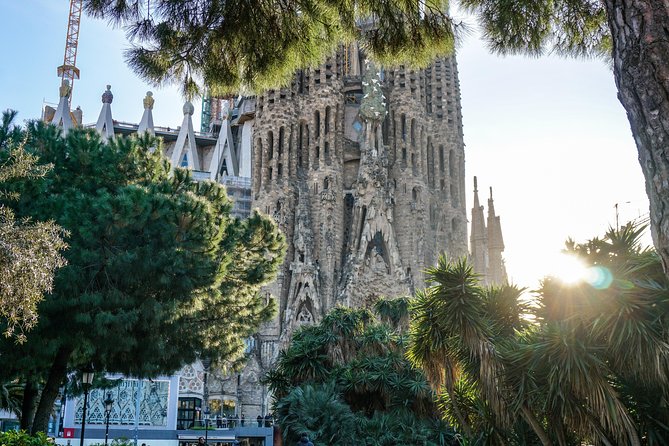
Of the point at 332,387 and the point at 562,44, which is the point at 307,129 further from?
the point at 562,44

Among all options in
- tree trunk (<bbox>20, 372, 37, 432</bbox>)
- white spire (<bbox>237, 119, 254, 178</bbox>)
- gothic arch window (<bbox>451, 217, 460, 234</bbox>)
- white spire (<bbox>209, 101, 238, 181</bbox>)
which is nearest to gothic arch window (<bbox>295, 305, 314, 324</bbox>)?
gothic arch window (<bbox>451, 217, 460, 234</bbox>)

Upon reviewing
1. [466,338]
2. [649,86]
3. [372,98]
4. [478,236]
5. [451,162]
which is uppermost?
[372,98]

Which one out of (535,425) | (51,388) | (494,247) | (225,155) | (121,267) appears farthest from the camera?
(494,247)

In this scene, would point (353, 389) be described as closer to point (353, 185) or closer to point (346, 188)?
point (353, 185)

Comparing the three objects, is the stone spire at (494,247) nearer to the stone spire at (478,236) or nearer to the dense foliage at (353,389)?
the stone spire at (478,236)

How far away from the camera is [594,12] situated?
353 inches

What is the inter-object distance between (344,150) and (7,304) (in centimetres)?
3268

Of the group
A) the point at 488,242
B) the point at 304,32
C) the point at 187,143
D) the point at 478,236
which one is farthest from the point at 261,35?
the point at 488,242

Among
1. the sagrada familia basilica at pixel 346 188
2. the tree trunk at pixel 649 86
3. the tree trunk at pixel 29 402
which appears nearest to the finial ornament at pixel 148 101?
the sagrada familia basilica at pixel 346 188

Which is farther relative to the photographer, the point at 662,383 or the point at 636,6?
the point at 662,383

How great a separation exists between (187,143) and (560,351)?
4299cm

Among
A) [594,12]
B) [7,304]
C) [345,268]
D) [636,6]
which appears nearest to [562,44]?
[594,12]

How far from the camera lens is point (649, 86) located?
5066mm

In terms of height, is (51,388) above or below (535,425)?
above
